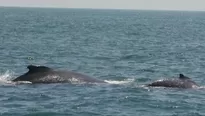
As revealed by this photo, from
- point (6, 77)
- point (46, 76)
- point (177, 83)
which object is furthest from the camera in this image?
point (6, 77)

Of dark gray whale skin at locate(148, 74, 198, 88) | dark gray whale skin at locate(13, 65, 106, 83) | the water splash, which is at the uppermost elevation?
dark gray whale skin at locate(13, 65, 106, 83)

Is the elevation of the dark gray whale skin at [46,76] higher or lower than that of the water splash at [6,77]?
higher

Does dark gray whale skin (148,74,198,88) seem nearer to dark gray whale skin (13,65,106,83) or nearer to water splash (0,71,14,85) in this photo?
dark gray whale skin (13,65,106,83)

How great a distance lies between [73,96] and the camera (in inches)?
976

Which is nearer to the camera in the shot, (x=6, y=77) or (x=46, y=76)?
(x=46, y=76)

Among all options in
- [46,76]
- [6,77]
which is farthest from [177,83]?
[6,77]

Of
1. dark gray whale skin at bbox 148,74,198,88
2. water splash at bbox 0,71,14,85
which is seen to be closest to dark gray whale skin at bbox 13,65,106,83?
water splash at bbox 0,71,14,85

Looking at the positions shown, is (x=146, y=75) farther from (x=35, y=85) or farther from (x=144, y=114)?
(x=144, y=114)

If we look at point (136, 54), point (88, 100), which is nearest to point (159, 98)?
point (88, 100)

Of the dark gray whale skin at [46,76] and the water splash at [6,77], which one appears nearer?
the dark gray whale skin at [46,76]

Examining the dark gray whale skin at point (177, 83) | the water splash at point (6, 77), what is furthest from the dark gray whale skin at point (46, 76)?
the dark gray whale skin at point (177, 83)

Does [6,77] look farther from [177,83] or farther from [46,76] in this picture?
[177,83]

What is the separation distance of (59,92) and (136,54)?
2594 cm

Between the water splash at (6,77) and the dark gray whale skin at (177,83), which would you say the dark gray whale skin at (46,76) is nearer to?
the water splash at (6,77)
